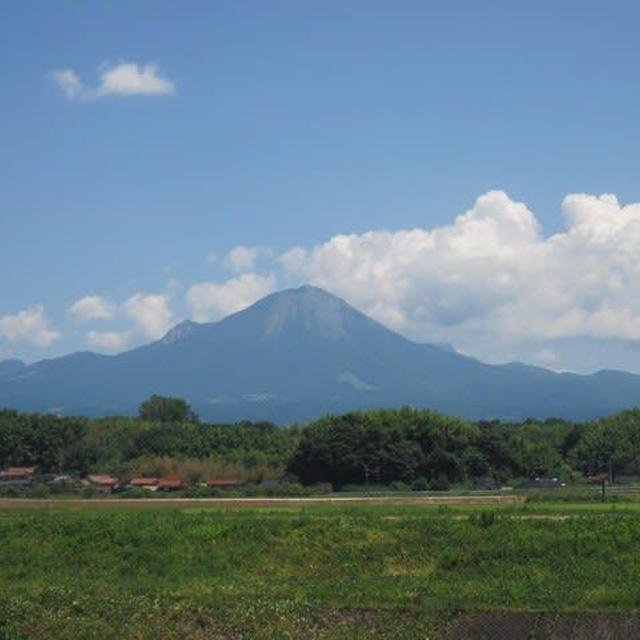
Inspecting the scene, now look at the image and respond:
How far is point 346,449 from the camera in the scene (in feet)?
202

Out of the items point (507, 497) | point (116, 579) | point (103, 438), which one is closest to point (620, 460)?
point (507, 497)

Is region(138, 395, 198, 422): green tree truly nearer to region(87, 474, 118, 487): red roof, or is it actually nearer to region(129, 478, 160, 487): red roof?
region(87, 474, 118, 487): red roof

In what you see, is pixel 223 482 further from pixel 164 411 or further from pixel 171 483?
pixel 164 411

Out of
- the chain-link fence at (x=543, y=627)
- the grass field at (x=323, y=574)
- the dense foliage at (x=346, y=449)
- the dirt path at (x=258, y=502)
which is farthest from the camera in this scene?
the dense foliage at (x=346, y=449)

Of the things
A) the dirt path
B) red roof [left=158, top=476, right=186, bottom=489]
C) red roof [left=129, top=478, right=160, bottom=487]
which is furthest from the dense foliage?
the dirt path

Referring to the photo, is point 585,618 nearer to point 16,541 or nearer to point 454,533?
point 454,533

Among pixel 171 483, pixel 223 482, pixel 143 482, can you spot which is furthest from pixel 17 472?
pixel 223 482

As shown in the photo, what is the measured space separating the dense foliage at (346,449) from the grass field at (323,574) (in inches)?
1065

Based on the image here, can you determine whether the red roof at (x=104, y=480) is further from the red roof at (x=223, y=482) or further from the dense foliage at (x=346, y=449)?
the red roof at (x=223, y=482)

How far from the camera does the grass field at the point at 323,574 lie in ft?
63.0

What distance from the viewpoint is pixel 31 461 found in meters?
74.1

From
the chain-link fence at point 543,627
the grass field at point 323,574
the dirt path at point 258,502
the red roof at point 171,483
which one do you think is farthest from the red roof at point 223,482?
the chain-link fence at point 543,627

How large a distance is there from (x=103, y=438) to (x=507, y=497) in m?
42.8

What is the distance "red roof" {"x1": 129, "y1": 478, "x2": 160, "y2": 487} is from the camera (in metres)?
62.6
